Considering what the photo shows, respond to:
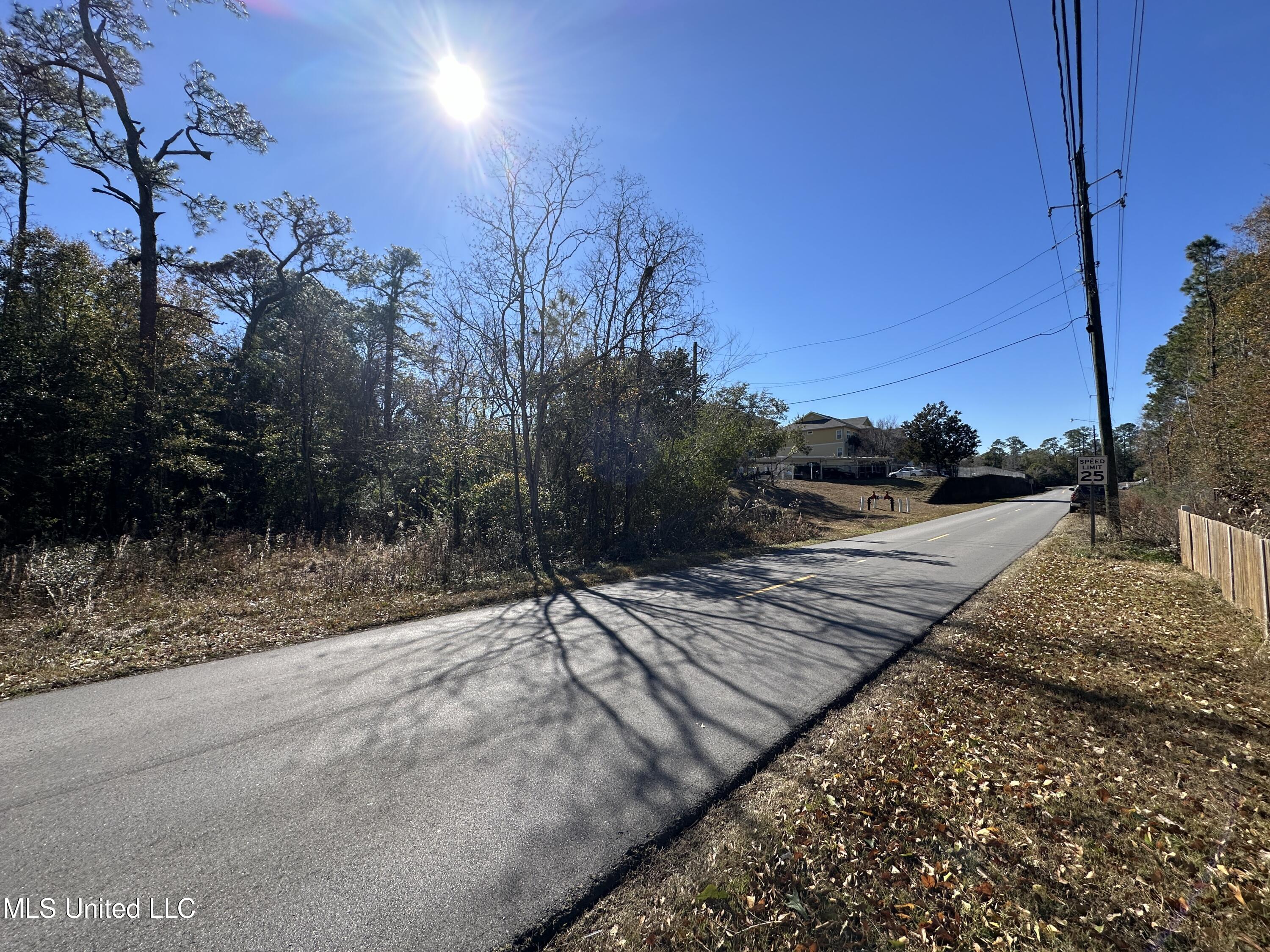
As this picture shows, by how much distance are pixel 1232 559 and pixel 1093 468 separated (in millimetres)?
6876

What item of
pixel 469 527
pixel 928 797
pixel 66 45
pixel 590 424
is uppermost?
pixel 66 45

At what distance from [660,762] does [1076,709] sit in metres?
3.63

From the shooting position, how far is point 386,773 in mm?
3334

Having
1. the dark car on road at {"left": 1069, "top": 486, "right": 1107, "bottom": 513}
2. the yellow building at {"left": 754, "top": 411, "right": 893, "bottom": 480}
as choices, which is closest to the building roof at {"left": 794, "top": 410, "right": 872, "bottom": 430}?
the yellow building at {"left": 754, "top": 411, "right": 893, "bottom": 480}

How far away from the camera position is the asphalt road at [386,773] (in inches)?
89.7

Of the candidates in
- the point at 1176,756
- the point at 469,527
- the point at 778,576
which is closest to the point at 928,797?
the point at 1176,756

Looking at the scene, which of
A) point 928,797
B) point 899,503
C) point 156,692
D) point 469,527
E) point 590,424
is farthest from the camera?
point 899,503

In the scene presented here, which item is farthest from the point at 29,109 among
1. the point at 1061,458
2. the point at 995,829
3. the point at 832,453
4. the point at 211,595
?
the point at 1061,458

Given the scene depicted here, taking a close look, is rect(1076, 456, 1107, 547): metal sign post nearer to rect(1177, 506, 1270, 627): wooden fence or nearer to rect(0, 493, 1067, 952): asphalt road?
rect(1177, 506, 1270, 627): wooden fence

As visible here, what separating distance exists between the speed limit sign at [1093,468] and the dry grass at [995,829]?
9.84 m

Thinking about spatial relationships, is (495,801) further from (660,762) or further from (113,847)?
(113,847)

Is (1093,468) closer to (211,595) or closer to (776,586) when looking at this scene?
(776,586)

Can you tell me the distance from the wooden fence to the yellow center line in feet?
18.7

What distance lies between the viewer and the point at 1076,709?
14.2 feet
